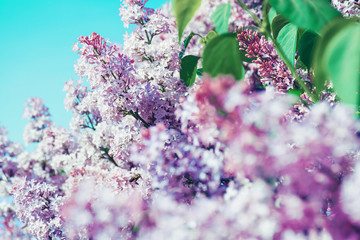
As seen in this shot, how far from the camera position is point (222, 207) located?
310 mm

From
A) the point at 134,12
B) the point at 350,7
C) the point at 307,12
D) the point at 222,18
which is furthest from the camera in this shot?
the point at 134,12

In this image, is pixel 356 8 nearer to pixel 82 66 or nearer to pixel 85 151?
pixel 82 66

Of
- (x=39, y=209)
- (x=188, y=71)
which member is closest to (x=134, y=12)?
(x=188, y=71)

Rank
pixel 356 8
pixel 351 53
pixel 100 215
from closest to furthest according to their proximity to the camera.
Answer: pixel 351 53 → pixel 100 215 → pixel 356 8

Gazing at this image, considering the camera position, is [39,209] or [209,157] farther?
[39,209]

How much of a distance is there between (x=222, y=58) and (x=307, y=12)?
0.42 ft

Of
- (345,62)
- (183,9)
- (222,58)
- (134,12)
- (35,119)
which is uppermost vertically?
(35,119)

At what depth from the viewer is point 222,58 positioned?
452 millimetres

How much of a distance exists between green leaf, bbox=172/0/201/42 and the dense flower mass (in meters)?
0.14

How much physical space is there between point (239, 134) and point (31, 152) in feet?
5.97

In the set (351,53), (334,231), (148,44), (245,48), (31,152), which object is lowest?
(334,231)

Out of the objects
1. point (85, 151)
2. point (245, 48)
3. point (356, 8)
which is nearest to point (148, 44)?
point (245, 48)

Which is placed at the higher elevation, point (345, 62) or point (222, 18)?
point (222, 18)

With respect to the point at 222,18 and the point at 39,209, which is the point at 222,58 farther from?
the point at 39,209
